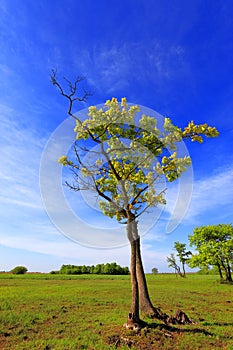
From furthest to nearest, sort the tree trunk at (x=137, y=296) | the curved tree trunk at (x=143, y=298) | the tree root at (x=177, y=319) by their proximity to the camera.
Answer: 1. the curved tree trunk at (x=143, y=298)
2. the tree root at (x=177, y=319)
3. the tree trunk at (x=137, y=296)

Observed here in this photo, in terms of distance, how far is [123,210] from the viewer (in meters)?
14.7

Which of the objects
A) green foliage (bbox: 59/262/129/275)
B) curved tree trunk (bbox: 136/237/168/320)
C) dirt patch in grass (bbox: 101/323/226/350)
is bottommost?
dirt patch in grass (bbox: 101/323/226/350)

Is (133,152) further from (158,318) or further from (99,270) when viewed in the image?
(99,270)

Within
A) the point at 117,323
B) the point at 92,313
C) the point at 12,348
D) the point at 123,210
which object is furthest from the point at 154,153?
the point at 12,348

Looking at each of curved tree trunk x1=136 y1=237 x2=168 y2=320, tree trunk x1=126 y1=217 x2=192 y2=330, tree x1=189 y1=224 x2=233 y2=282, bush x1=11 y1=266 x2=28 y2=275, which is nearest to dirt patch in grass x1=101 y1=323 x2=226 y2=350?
tree trunk x1=126 y1=217 x2=192 y2=330

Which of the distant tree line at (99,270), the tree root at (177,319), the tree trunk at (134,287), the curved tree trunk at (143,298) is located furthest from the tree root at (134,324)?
the distant tree line at (99,270)

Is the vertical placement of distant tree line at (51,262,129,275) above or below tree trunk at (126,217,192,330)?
above

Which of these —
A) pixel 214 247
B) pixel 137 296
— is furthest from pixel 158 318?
pixel 214 247

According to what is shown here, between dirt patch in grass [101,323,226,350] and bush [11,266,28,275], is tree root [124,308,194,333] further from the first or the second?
bush [11,266,28,275]

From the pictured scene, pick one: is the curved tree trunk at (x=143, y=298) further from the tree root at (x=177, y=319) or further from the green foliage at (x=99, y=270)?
the green foliage at (x=99, y=270)

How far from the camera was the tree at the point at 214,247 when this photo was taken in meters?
45.0

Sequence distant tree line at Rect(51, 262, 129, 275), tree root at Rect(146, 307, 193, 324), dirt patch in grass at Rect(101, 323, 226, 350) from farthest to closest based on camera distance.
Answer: distant tree line at Rect(51, 262, 129, 275) < tree root at Rect(146, 307, 193, 324) < dirt patch in grass at Rect(101, 323, 226, 350)

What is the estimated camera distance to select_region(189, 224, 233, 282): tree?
148 ft

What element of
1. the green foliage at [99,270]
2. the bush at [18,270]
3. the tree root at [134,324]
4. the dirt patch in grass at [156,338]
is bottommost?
the dirt patch in grass at [156,338]
